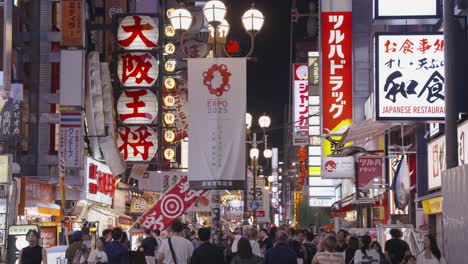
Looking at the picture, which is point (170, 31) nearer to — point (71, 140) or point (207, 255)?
point (71, 140)

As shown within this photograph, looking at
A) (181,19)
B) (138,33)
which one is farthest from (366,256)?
(138,33)

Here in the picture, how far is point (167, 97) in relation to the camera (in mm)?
47250

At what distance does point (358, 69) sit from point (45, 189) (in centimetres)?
1891

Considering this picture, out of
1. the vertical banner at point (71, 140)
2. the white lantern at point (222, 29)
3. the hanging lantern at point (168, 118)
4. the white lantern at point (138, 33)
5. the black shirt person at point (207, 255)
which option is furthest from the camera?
the hanging lantern at point (168, 118)

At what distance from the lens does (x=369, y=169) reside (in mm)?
31703

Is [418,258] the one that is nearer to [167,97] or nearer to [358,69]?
[358,69]

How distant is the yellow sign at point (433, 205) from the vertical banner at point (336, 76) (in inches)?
517

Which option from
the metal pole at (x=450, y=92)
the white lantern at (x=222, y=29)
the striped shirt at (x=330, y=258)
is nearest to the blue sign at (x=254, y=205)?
the white lantern at (x=222, y=29)

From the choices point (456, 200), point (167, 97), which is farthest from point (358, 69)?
point (456, 200)

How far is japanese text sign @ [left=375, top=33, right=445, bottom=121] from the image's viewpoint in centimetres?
1983

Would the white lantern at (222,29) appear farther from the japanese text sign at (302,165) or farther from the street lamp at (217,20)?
the japanese text sign at (302,165)

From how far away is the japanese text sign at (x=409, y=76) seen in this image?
1983 centimetres

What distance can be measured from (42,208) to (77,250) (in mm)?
13972

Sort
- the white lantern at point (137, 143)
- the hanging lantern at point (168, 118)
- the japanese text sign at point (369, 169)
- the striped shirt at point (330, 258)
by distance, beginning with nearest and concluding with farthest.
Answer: the striped shirt at point (330, 258) → the japanese text sign at point (369, 169) → the white lantern at point (137, 143) → the hanging lantern at point (168, 118)
